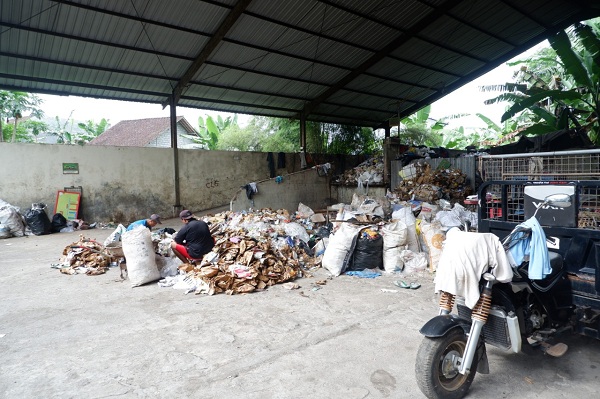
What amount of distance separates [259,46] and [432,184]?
639 centimetres

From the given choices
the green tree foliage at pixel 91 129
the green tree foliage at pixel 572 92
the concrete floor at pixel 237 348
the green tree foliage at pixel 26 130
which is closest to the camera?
the concrete floor at pixel 237 348

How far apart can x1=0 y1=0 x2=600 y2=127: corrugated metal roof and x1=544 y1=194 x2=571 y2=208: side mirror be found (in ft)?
26.6

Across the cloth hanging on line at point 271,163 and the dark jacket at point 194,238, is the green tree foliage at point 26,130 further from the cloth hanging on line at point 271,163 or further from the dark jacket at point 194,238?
the dark jacket at point 194,238

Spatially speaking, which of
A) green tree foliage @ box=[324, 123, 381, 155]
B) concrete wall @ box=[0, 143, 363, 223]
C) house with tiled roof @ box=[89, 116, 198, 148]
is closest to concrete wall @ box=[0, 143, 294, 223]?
concrete wall @ box=[0, 143, 363, 223]

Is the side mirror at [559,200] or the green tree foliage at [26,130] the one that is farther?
the green tree foliage at [26,130]

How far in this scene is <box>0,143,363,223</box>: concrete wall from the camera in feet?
33.5

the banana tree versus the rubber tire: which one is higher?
the banana tree

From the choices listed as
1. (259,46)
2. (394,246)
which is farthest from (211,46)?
A: (394,246)

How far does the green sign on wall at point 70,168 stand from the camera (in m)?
10.7

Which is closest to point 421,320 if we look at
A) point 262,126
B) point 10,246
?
point 10,246

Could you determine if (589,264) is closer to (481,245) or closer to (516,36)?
(481,245)

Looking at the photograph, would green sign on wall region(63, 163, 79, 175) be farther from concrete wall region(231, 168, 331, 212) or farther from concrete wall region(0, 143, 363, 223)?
concrete wall region(231, 168, 331, 212)

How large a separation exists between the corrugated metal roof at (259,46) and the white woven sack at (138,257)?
596 centimetres

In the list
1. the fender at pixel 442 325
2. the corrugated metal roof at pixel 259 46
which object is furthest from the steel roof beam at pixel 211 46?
the fender at pixel 442 325
